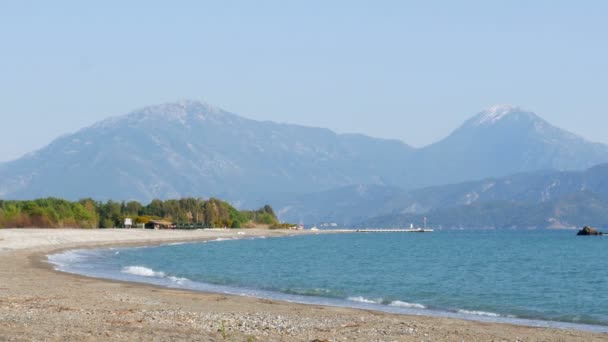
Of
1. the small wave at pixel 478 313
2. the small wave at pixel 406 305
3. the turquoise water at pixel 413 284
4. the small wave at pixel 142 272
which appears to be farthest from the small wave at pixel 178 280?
the small wave at pixel 478 313

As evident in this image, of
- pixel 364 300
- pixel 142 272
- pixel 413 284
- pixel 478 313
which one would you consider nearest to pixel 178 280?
pixel 142 272

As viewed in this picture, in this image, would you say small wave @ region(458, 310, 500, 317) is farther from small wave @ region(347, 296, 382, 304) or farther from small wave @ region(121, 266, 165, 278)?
small wave @ region(121, 266, 165, 278)

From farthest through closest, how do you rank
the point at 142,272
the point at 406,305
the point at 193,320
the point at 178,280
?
the point at 142,272 → the point at 178,280 → the point at 406,305 → the point at 193,320

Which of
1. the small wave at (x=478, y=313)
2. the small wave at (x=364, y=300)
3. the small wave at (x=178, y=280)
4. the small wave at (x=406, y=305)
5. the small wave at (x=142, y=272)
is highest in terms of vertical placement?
the small wave at (x=142, y=272)

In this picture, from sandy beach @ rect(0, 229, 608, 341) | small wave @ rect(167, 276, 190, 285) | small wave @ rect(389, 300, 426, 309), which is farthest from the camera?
small wave @ rect(167, 276, 190, 285)

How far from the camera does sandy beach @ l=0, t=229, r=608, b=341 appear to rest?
25.4 meters

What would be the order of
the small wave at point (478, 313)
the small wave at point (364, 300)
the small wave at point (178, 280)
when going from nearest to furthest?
the small wave at point (478, 313), the small wave at point (364, 300), the small wave at point (178, 280)

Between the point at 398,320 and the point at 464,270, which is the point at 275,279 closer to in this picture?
the point at 464,270

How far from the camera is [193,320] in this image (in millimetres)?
28828

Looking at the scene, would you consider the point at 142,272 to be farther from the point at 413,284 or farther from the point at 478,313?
the point at 478,313

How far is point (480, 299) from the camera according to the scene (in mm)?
48062

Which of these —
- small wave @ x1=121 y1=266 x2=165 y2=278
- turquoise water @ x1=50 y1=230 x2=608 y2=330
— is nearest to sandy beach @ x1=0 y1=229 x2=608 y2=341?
turquoise water @ x1=50 y1=230 x2=608 y2=330

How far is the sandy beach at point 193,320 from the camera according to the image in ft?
83.3

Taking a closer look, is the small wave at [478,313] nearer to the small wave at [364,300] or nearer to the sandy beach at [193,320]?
the small wave at [364,300]
